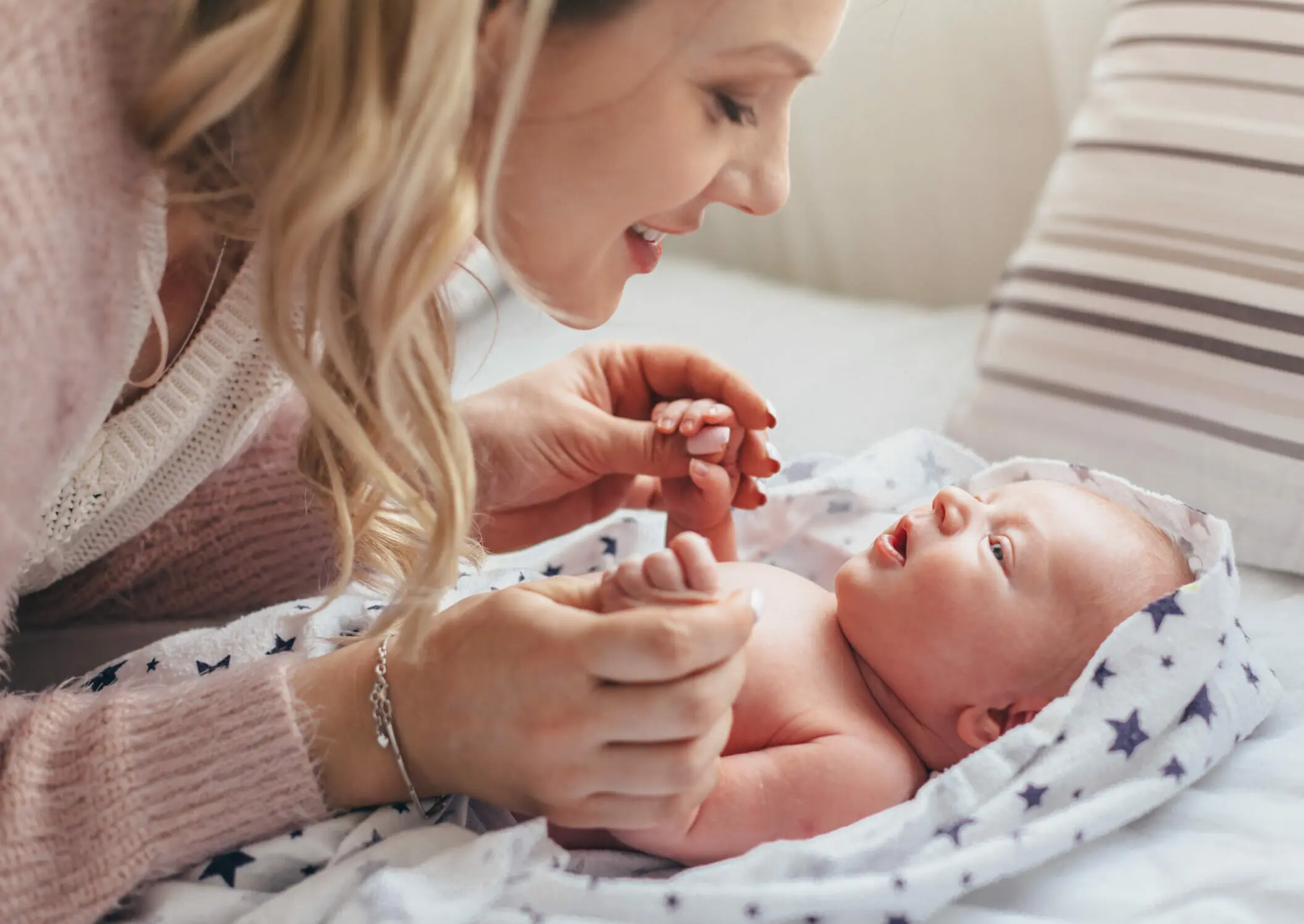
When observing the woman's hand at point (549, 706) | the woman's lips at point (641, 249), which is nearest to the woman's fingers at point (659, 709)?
the woman's hand at point (549, 706)

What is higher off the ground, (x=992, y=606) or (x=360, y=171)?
(x=360, y=171)

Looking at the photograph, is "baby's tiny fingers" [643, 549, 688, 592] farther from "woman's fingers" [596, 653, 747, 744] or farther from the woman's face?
the woman's face

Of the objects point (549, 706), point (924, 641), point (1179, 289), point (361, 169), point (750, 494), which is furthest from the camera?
point (1179, 289)

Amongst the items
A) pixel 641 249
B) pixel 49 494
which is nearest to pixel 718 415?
pixel 641 249

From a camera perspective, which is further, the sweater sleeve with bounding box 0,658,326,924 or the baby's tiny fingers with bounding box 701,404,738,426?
the baby's tiny fingers with bounding box 701,404,738,426

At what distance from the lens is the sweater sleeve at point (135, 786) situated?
0.68m

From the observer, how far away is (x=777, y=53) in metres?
0.71

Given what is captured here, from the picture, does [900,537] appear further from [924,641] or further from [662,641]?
[662,641]

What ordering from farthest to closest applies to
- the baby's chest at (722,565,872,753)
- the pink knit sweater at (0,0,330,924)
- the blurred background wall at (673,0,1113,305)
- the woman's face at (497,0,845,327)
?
the blurred background wall at (673,0,1113,305)
the baby's chest at (722,565,872,753)
the woman's face at (497,0,845,327)
the pink knit sweater at (0,0,330,924)

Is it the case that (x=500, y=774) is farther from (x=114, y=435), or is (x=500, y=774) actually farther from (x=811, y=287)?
(x=811, y=287)

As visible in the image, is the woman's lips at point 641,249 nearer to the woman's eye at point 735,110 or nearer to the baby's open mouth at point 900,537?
the woman's eye at point 735,110

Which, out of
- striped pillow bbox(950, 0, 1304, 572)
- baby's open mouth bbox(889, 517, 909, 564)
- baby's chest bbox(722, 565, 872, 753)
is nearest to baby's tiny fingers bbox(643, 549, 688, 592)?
baby's chest bbox(722, 565, 872, 753)

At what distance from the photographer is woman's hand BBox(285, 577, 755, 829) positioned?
0.69 m

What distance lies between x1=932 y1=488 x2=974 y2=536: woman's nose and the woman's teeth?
316 mm
